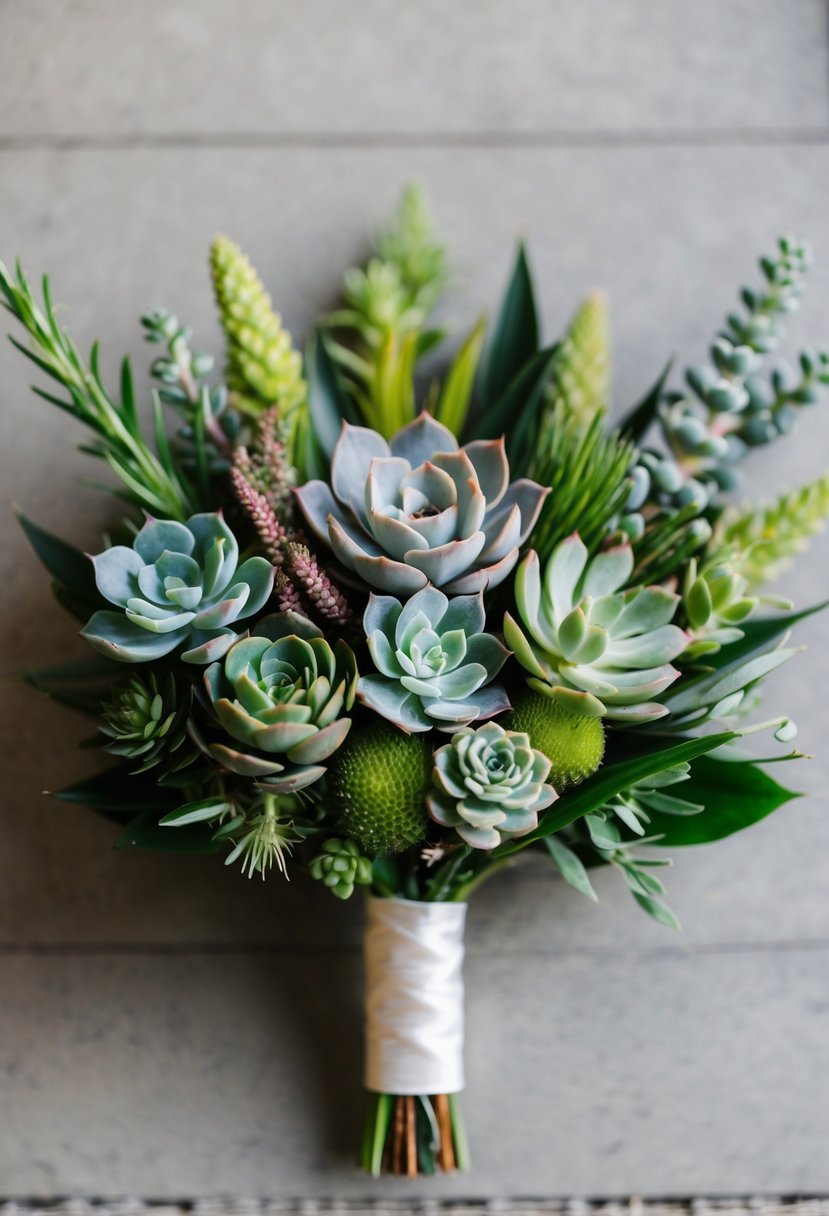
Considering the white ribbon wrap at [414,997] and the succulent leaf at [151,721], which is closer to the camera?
the succulent leaf at [151,721]

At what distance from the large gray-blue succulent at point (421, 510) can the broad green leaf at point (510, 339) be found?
214 millimetres

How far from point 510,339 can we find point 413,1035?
1.87 ft

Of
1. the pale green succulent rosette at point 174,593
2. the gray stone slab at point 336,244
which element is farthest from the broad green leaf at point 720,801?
the pale green succulent rosette at point 174,593

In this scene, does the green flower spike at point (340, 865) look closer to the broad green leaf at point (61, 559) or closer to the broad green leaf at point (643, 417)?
the broad green leaf at point (61, 559)

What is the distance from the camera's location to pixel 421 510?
59 centimetres

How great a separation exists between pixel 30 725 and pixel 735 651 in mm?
607

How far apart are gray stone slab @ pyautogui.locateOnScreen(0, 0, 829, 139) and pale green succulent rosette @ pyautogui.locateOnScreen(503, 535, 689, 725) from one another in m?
0.52

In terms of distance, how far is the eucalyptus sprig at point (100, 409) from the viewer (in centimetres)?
60

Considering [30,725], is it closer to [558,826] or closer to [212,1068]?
[212,1068]

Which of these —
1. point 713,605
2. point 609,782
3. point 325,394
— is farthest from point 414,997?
point 325,394

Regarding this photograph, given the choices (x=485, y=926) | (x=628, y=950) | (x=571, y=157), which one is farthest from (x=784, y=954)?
(x=571, y=157)

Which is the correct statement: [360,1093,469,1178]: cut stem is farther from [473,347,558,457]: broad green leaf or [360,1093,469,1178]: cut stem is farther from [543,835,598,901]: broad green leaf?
[473,347,558,457]: broad green leaf

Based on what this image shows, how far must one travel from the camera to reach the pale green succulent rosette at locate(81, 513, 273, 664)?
552 mm

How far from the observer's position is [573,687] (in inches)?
23.1
